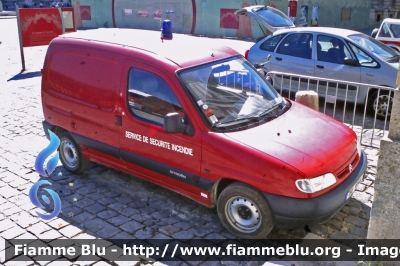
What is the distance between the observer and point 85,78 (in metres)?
5.37

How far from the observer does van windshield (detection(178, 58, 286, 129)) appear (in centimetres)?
451

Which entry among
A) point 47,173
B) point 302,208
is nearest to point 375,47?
point 302,208

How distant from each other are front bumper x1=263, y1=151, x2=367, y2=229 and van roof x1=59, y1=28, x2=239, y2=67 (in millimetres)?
1833

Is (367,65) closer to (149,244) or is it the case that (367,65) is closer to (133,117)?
(133,117)

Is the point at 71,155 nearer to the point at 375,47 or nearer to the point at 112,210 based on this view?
the point at 112,210

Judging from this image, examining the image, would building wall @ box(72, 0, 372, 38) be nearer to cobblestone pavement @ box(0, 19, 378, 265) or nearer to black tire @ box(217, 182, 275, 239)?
cobblestone pavement @ box(0, 19, 378, 265)

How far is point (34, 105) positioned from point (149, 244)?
20.6 feet

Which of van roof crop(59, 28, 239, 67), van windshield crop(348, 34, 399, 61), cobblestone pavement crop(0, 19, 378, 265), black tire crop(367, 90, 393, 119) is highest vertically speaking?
van roof crop(59, 28, 239, 67)

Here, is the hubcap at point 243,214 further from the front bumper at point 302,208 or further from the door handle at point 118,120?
the door handle at point 118,120

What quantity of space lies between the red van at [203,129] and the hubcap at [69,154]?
0.30ft

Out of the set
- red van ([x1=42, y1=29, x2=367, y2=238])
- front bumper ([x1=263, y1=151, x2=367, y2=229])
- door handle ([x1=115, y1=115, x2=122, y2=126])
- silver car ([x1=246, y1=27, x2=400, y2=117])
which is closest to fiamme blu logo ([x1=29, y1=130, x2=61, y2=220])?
red van ([x1=42, y1=29, x2=367, y2=238])

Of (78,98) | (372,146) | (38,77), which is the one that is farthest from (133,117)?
(38,77)

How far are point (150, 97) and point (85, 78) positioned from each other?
1.11 metres

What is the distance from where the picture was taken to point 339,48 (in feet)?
28.0
